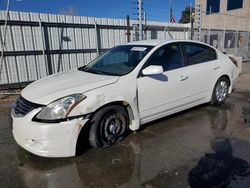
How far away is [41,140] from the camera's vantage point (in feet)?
9.29

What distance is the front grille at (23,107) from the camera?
2926 mm

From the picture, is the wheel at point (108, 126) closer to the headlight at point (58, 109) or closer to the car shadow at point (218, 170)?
the headlight at point (58, 109)

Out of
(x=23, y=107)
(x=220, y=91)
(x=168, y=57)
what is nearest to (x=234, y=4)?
(x=220, y=91)

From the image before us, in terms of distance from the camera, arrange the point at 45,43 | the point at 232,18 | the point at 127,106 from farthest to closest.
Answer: the point at 232,18
the point at 45,43
the point at 127,106

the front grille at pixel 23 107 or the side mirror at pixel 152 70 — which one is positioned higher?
the side mirror at pixel 152 70

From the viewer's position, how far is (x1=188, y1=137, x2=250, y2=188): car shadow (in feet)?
8.41

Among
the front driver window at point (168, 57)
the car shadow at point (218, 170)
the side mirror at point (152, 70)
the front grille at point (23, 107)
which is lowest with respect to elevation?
the car shadow at point (218, 170)

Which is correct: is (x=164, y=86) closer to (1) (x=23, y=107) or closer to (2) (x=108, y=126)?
(2) (x=108, y=126)

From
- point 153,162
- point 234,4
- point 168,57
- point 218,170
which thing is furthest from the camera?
point 234,4

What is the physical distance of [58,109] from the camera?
2.87 m

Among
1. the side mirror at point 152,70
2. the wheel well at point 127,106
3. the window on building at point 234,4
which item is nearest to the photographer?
the wheel well at point 127,106

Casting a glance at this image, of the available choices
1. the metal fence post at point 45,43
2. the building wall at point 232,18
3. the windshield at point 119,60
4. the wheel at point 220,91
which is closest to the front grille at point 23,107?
the windshield at point 119,60

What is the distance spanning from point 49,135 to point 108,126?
0.89 metres

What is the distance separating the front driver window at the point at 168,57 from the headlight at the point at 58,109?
153cm
